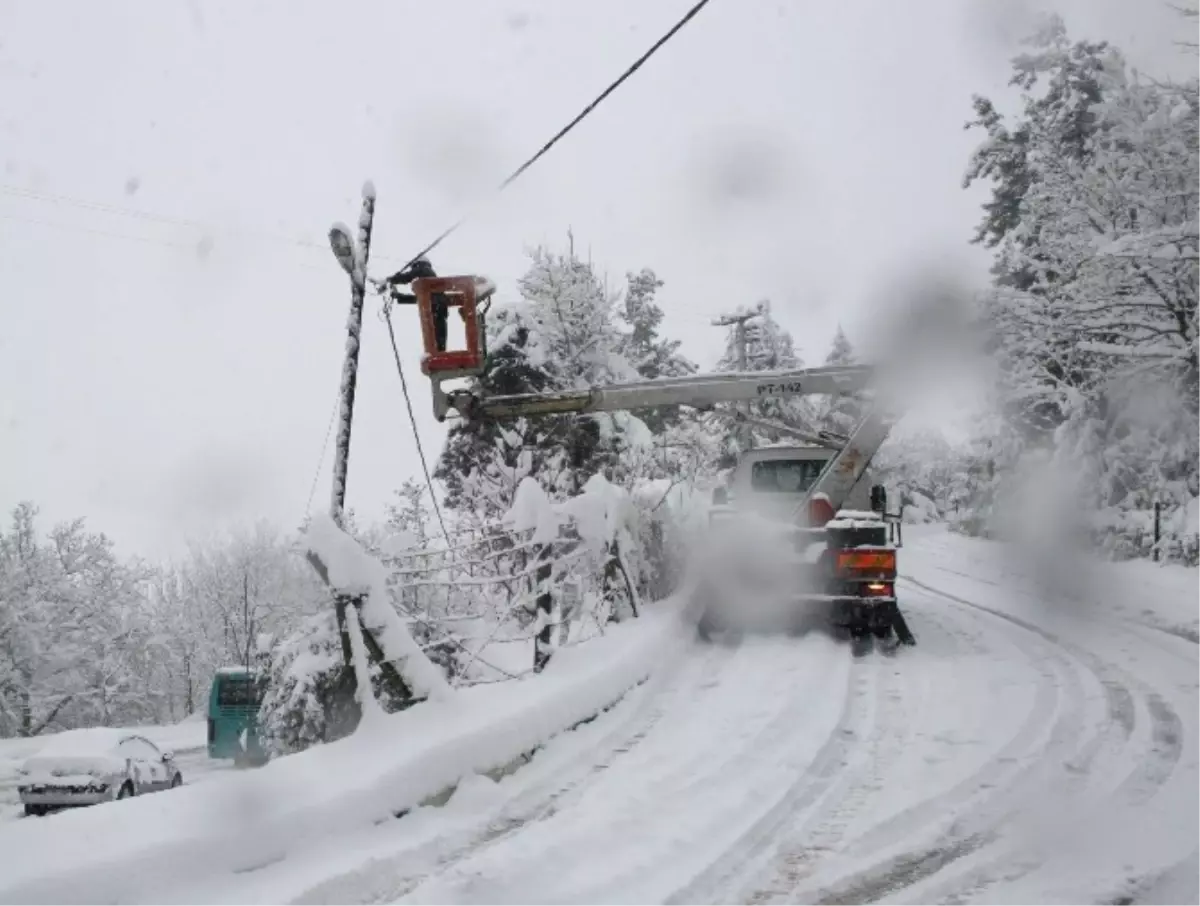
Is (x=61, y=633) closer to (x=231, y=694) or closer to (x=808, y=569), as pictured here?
(x=231, y=694)

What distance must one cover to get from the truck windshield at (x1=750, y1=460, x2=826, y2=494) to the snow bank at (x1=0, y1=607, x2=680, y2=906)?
22.2 ft

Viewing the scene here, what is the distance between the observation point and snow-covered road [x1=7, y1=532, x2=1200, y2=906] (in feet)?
11.4

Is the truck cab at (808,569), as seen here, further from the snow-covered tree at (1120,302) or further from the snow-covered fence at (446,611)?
the snow-covered tree at (1120,302)

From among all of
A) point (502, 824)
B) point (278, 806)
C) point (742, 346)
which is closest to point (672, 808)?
point (502, 824)

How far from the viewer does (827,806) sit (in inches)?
174

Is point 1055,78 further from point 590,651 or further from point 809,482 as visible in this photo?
point 590,651

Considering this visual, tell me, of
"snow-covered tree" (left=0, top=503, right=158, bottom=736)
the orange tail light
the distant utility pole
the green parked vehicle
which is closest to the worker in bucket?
the orange tail light

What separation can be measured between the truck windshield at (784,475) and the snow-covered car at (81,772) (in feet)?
37.9

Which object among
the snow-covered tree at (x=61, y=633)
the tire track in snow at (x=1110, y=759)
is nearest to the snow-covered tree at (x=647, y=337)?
the tire track in snow at (x=1110, y=759)

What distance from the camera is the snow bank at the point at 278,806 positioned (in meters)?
3.14

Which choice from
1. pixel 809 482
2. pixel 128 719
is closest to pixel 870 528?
pixel 809 482

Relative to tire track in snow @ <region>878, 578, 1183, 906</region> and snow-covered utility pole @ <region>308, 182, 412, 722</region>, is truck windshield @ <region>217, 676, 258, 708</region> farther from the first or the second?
tire track in snow @ <region>878, 578, 1183, 906</region>

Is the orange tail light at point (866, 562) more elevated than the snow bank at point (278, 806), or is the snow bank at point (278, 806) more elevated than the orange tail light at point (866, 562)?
the orange tail light at point (866, 562)

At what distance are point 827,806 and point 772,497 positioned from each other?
26.6 feet
